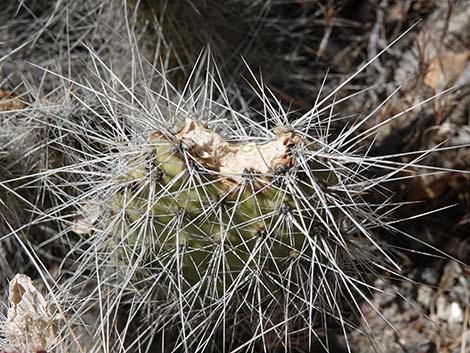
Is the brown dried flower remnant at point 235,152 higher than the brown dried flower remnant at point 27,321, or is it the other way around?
the brown dried flower remnant at point 235,152

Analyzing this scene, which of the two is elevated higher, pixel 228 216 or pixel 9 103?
pixel 9 103

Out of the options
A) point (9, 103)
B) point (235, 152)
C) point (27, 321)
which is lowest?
point (27, 321)

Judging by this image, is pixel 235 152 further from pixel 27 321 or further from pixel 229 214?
pixel 27 321

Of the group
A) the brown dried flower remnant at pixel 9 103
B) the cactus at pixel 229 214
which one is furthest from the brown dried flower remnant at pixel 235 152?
the brown dried flower remnant at pixel 9 103

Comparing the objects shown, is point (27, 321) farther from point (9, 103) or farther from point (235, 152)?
point (9, 103)

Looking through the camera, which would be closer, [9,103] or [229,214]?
[229,214]

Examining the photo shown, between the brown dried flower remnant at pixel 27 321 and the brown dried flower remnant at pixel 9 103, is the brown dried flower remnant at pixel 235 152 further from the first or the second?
the brown dried flower remnant at pixel 9 103

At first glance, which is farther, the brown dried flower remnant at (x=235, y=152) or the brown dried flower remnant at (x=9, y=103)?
the brown dried flower remnant at (x=9, y=103)

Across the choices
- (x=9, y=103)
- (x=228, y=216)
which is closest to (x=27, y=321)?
(x=228, y=216)

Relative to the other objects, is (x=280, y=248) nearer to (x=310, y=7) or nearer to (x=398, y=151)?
(x=398, y=151)

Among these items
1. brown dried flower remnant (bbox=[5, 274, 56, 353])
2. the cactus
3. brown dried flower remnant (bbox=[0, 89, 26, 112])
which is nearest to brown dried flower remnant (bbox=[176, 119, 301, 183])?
the cactus
